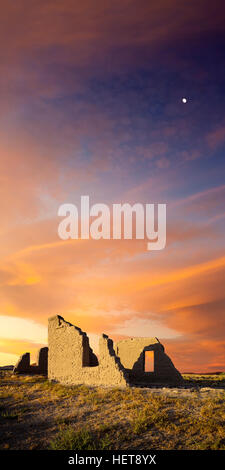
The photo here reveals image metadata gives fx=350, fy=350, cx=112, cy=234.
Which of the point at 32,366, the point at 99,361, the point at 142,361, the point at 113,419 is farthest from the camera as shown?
the point at 32,366

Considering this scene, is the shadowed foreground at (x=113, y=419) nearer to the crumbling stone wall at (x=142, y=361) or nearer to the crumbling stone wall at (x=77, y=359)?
the crumbling stone wall at (x=77, y=359)

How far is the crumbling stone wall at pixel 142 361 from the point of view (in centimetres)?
2853

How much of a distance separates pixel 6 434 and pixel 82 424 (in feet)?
10.1

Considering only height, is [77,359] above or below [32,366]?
above

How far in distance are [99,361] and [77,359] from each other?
233 cm

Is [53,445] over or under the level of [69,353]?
under

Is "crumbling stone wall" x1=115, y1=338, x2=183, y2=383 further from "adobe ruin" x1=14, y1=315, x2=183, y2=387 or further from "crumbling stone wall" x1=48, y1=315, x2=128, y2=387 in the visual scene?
"crumbling stone wall" x1=48, y1=315, x2=128, y2=387

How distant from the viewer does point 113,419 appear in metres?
15.0

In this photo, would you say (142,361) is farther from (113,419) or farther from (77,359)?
(113,419)

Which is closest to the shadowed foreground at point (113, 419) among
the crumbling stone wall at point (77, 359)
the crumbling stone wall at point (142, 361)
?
the crumbling stone wall at point (77, 359)

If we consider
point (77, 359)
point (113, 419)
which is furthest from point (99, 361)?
point (113, 419)

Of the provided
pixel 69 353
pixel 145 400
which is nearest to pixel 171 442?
pixel 145 400

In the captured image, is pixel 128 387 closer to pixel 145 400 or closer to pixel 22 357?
pixel 145 400
